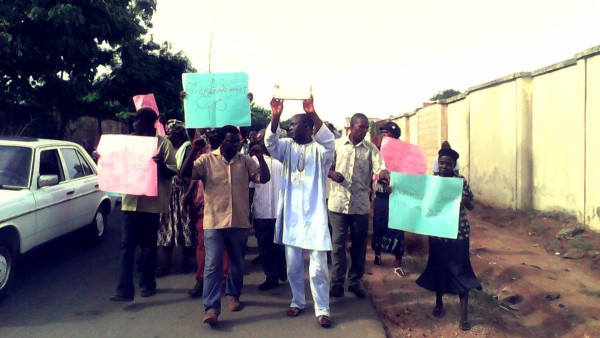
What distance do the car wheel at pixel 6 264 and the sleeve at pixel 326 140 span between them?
334cm

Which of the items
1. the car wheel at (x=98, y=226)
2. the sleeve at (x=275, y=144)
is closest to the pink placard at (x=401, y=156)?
the sleeve at (x=275, y=144)

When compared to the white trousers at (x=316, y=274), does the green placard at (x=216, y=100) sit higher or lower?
higher

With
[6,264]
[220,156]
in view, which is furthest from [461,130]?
[6,264]

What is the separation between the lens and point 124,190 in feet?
16.2

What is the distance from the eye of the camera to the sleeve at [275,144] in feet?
14.5

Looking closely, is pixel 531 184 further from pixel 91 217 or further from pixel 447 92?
pixel 447 92

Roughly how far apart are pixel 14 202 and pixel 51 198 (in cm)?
80

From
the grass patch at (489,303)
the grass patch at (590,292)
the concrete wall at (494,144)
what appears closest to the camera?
the grass patch at (489,303)

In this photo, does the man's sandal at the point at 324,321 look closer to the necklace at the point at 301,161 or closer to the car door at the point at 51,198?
the necklace at the point at 301,161

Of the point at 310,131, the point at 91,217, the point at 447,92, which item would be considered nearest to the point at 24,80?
the point at 91,217

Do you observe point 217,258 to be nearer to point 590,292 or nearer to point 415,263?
point 415,263

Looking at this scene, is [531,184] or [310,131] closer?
[310,131]

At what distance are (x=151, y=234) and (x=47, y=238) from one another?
1.65 meters

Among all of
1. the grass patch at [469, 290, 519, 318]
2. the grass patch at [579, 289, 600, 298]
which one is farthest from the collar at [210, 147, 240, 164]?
the grass patch at [579, 289, 600, 298]
